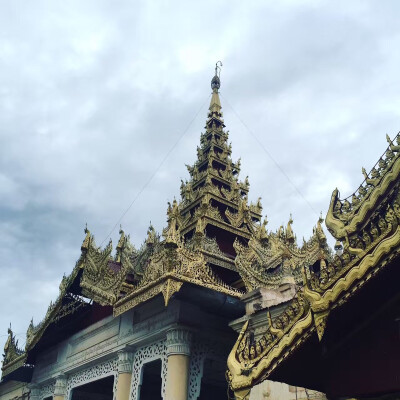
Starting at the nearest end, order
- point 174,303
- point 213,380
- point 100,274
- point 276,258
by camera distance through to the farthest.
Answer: point 174,303
point 276,258
point 100,274
point 213,380

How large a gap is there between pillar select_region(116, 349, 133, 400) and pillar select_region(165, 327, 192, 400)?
213 centimetres

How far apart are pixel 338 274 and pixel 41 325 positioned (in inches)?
637

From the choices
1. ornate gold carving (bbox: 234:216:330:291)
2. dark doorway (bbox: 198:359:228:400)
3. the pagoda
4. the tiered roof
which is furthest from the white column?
the tiered roof

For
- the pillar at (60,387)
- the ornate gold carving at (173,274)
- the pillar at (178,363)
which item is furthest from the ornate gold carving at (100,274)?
the pillar at (60,387)

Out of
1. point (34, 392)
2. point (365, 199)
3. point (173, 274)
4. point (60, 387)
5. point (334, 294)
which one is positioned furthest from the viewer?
point (34, 392)

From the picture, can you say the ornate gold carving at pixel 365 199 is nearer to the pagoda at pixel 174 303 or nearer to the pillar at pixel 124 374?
the pagoda at pixel 174 303

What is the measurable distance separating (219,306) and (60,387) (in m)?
8.77

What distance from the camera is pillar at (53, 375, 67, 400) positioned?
17.4 metres

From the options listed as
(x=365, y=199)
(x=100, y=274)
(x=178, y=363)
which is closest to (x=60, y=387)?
(x=100, y=274)

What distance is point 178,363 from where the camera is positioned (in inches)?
456

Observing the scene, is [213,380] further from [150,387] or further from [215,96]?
[215,96]

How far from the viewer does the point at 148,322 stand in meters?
13.1

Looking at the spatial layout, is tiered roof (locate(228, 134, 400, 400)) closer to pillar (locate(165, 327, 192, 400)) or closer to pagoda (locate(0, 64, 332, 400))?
pagoda (locate(0, 64, 332, 400))

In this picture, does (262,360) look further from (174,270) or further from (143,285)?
(143,285)
